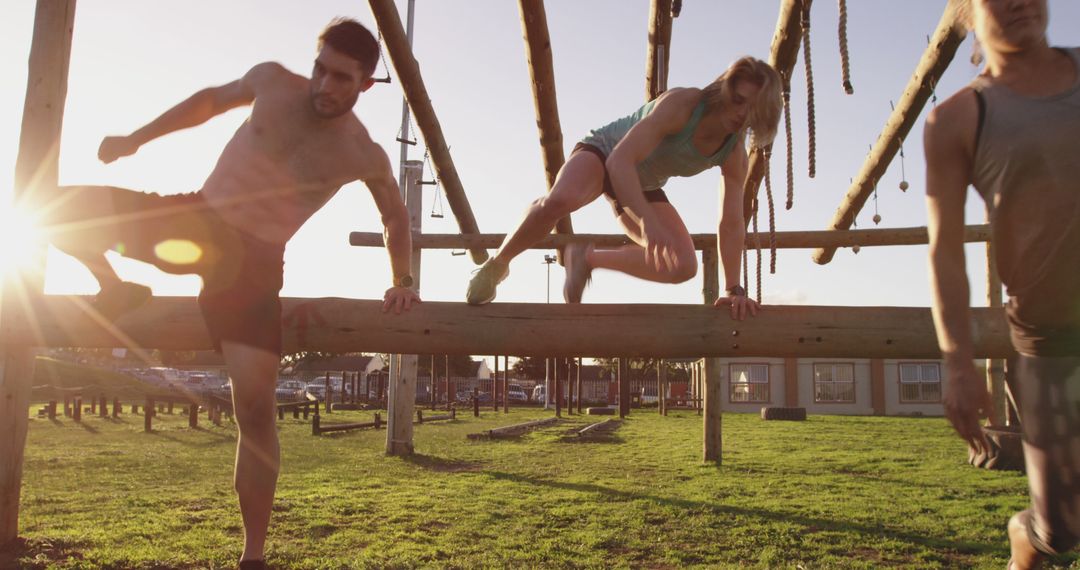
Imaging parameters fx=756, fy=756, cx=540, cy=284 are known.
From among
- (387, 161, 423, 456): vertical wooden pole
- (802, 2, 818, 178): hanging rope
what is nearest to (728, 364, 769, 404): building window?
(387, 161, 423, 456): vertical wooden pole

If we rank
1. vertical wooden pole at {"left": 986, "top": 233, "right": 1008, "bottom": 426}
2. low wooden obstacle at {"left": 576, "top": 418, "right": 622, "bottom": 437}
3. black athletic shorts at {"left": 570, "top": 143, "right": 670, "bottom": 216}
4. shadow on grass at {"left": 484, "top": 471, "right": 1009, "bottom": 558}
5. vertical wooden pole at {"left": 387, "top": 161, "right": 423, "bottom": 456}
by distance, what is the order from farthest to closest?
1. low wooden obstacle at {"left": 576, "top": 418, "right": 622, "bottom": 437}
2. vertical wooden pole at {"left": 387, "top": 161, "right": 423, "bottom": 456}
3. vertical wooden pole at {"left": 986, "top": 233, "right": 1008, "bottom": 426}
4. shadow on grass at {"left": 484, "top": 471, "right": 1009, "bottom": 558}
5. black athletic shorts at {"left": 570, "top": 143, "right": 670, "bottom": 216}

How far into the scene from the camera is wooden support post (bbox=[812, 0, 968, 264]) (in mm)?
5062

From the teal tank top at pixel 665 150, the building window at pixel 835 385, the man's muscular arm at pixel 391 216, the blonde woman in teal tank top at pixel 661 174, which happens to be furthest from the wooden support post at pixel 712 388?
the building window at pixel 835 385

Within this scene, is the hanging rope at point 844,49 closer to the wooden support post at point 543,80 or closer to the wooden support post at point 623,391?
the wooden support post at point 543,80

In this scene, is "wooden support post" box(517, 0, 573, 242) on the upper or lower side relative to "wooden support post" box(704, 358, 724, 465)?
upper

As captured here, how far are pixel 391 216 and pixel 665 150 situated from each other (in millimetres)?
1285

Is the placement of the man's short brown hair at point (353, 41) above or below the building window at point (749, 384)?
above

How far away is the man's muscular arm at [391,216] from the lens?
3270mm

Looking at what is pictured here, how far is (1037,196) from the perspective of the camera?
1.93m

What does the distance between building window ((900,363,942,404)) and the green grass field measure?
86.7 ft

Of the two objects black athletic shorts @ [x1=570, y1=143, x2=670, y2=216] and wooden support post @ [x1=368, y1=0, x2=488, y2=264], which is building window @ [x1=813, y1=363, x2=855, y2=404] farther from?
black athletic shorts @ [x1=570, y1=143, x2=670, y2=216]

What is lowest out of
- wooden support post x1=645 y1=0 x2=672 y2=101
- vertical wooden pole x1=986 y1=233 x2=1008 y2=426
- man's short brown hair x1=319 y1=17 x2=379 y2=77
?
vertical wooden pole x1=986 y1=233 x2=1008 y2=426

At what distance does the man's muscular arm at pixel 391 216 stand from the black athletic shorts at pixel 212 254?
520 mm

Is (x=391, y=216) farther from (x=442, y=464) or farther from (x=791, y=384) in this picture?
(x=791, y=384)
